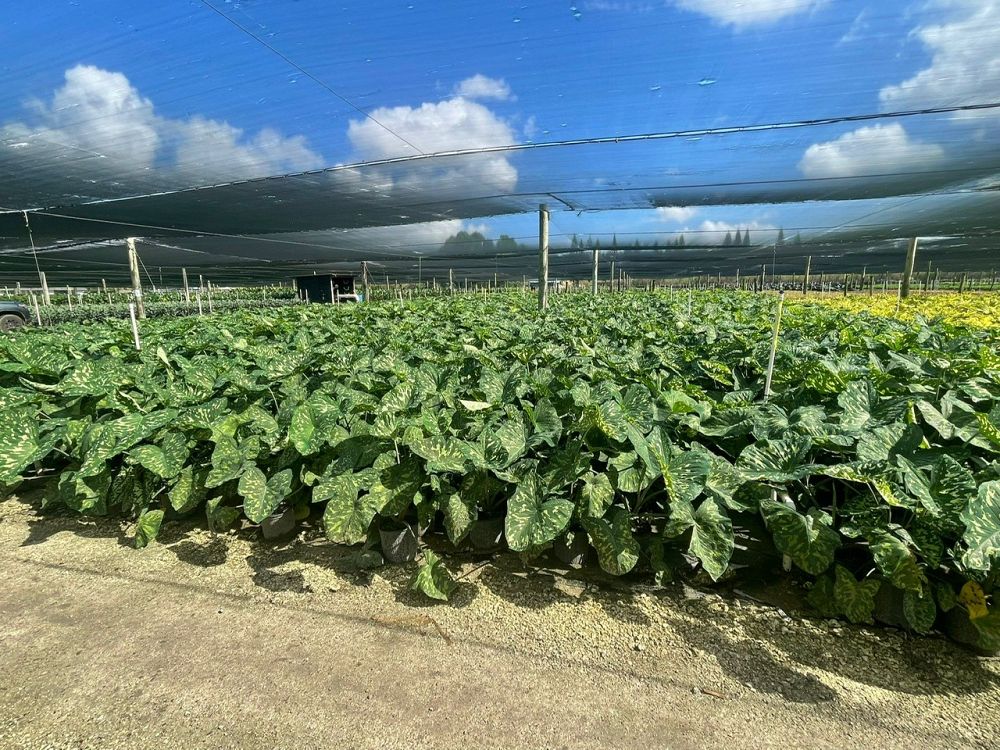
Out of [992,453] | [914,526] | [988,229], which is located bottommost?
[914,526]

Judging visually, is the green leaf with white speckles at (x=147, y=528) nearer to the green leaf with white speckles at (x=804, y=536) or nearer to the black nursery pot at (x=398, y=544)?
the black nursery pot at (x=398, y=544)

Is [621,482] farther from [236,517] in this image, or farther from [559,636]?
[236,517]

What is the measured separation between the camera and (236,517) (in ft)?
7.88

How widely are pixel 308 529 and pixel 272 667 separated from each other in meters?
0.88

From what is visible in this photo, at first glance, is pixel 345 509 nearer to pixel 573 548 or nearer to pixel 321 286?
pixel 573 548

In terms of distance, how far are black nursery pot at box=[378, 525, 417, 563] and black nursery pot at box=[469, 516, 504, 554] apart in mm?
254

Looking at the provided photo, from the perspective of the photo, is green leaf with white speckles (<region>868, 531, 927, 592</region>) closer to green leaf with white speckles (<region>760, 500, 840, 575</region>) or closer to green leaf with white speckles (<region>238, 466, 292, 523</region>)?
green leaf with white speckles (<region>760, 500, 840, 575</region>)

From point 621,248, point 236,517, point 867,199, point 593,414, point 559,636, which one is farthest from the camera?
point 621,248

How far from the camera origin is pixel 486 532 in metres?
2.09

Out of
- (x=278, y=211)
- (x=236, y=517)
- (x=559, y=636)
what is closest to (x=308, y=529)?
(x=236, y=517)

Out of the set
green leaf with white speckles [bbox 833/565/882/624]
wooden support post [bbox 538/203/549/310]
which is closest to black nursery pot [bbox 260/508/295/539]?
green leaf with white speckles [bbox 833/565/882/624]

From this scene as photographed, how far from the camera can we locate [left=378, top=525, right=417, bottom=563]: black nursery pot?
2.08 m

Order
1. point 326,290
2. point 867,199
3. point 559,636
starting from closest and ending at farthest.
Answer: point 559,636
point 867,199
point 326,290

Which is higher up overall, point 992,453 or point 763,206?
point 763,206
